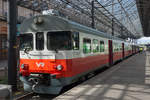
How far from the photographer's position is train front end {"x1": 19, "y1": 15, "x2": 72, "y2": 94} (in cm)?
607

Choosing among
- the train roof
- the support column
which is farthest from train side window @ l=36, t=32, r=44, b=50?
the support column

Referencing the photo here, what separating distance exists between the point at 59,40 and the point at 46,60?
35.7 inches

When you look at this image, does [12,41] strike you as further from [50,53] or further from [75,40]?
[75,40]

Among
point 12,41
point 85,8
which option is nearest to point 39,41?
point 12,41

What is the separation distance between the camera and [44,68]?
631 centimetres

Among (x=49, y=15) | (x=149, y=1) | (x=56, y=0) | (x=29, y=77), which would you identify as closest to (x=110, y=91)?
(x=29, y=77)

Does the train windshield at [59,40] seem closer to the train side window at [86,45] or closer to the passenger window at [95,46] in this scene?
the train side window at [86,45]

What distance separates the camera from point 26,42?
22.7 ft

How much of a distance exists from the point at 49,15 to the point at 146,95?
453 centimetres

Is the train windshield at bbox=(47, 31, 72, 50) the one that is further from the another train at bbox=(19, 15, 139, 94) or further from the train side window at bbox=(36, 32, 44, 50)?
the train side window at bbox=(36, 32, 44, 50)

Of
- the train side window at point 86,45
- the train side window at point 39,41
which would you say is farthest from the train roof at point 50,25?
the train side window at point 86,45

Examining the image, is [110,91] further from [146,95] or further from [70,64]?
[70,64]

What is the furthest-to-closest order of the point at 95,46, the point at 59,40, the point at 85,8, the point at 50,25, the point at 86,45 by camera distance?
the point at 85,8, the point at 95,46, the point at 86,45, the point at 50,25, the point at 59,40

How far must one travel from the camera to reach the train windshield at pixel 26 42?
6.79m
